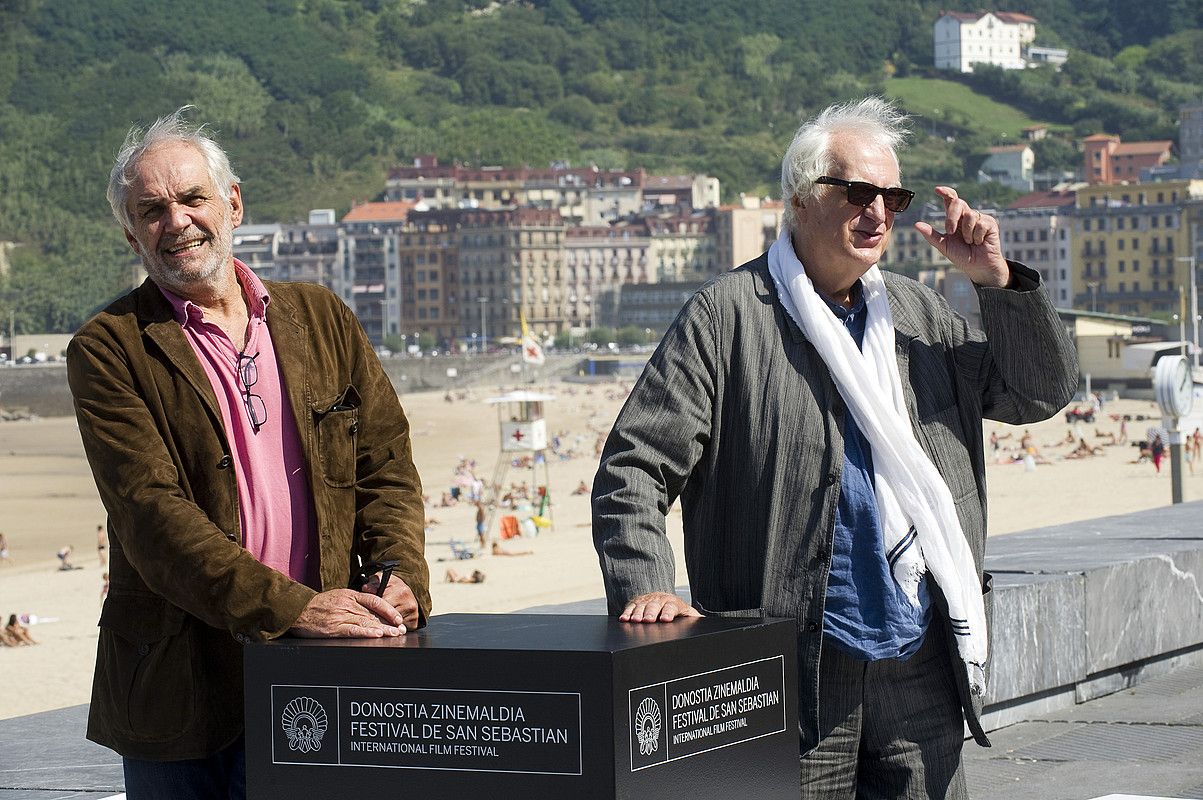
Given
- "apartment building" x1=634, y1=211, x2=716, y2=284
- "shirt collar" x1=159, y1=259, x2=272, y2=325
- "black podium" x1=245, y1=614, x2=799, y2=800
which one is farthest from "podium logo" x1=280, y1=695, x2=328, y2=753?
"apartment building" x1=634, y1=211, x2=716, y2=284

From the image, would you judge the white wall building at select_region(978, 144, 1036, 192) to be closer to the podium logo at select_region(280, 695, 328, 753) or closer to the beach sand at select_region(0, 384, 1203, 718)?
the beach sand at select_region(0, 384, 1203, 718)

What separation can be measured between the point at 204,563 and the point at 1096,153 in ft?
384

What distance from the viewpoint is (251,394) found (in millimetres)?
2195

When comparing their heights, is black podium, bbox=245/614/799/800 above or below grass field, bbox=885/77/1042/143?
below

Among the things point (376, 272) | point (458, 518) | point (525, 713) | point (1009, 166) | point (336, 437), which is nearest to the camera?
point (525, 713)

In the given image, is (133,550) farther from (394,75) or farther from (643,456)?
(394,75)

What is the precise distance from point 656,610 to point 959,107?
474ft

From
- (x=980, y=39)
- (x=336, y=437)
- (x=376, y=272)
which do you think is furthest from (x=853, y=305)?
(x=980, y=39)

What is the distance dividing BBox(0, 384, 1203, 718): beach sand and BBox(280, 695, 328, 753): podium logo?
910cm

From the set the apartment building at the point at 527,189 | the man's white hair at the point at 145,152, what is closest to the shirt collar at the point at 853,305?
the man's white hair at the point at 145,152

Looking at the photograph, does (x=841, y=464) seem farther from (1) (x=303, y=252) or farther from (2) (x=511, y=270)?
(1) (x=303, y=252)

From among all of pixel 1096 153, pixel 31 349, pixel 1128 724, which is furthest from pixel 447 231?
pixel 1128 724

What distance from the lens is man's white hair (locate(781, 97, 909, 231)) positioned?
2361 millimetres

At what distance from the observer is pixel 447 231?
104 metres
